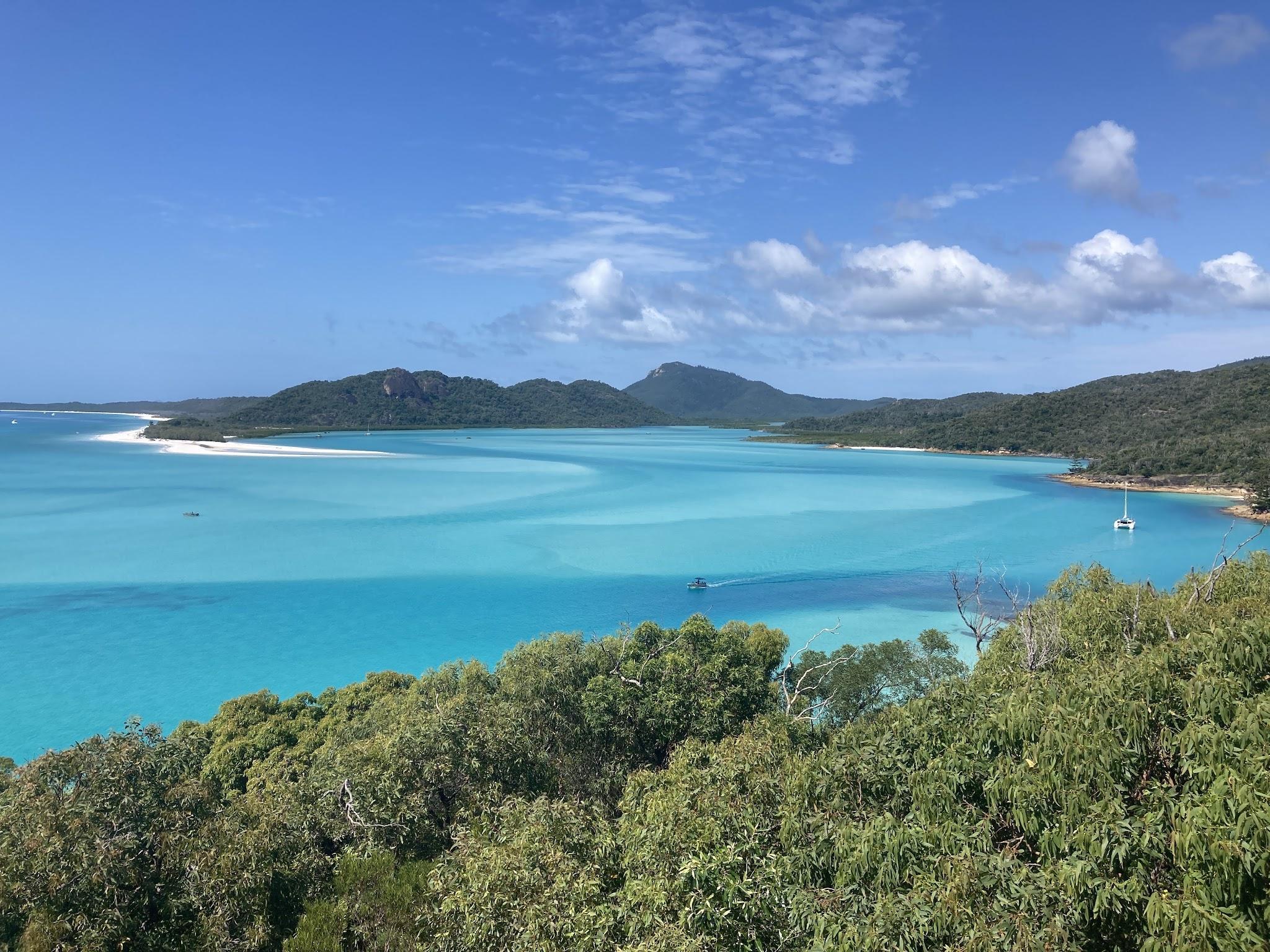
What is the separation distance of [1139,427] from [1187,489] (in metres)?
26.0

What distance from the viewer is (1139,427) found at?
3265 inches

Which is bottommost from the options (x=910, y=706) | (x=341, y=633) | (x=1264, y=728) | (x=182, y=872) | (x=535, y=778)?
(x=341, y=633)

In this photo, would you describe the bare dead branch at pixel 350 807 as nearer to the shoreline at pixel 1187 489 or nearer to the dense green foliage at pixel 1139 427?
the shoreline at pixel 1187 489

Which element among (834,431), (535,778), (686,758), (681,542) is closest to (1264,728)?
(686,758)

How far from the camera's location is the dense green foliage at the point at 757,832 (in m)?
4.34

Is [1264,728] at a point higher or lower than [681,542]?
higher

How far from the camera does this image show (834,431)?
5906 inches

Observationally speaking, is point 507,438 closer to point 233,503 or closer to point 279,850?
point 233,503

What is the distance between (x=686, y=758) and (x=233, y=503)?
4853 centimetres

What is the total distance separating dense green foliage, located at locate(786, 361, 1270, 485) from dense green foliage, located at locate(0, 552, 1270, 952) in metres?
63.8

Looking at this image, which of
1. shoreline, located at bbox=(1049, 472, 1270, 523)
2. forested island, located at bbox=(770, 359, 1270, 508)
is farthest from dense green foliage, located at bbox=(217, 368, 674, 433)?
shoreline, located at bbox=(1049, 472, 1270, 523)

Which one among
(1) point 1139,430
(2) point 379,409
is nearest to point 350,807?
(1) point 1139,430

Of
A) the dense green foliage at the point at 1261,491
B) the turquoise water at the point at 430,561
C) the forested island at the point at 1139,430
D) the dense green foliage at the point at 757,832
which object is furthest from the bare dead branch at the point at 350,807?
the forested island at the point at 1139,430

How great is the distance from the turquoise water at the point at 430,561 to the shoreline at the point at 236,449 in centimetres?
2017
